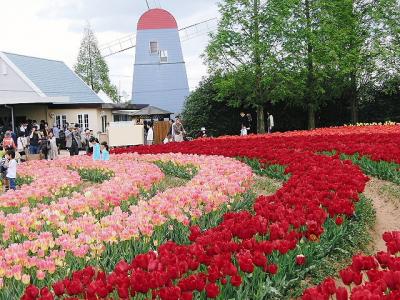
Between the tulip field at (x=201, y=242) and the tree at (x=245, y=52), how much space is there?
20327 millimetres

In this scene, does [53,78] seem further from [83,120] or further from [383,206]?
[383,206]

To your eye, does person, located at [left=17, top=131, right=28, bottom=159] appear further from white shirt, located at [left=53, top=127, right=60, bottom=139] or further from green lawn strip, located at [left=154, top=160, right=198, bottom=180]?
green lawn strip, located at [left=154, top=160, right=198, bottom=180]

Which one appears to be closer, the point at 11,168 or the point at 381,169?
the point at 381,169

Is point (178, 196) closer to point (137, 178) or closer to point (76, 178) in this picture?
point (137, 178)

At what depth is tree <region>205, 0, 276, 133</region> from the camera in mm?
30391

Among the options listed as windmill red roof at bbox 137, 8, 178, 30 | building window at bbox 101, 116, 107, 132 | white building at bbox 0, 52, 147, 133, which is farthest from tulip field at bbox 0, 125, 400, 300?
windmill red roof at bbox 137, 8, 178, 30

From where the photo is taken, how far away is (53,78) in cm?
3978

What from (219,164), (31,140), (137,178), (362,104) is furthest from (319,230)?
(362,104)

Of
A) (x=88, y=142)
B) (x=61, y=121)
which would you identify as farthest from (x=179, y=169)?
(x=61, y=121)

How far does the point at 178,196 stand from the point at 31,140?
16.3 m

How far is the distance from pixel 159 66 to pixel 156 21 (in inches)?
156

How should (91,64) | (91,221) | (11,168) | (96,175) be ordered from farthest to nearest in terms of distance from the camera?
(91,64) < (96,175) < (11,168) < (91,221)

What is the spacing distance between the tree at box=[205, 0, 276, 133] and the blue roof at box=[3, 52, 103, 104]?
12136 millimetres

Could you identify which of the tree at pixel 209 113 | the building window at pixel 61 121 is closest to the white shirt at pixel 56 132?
the building window at pixel 61 121
